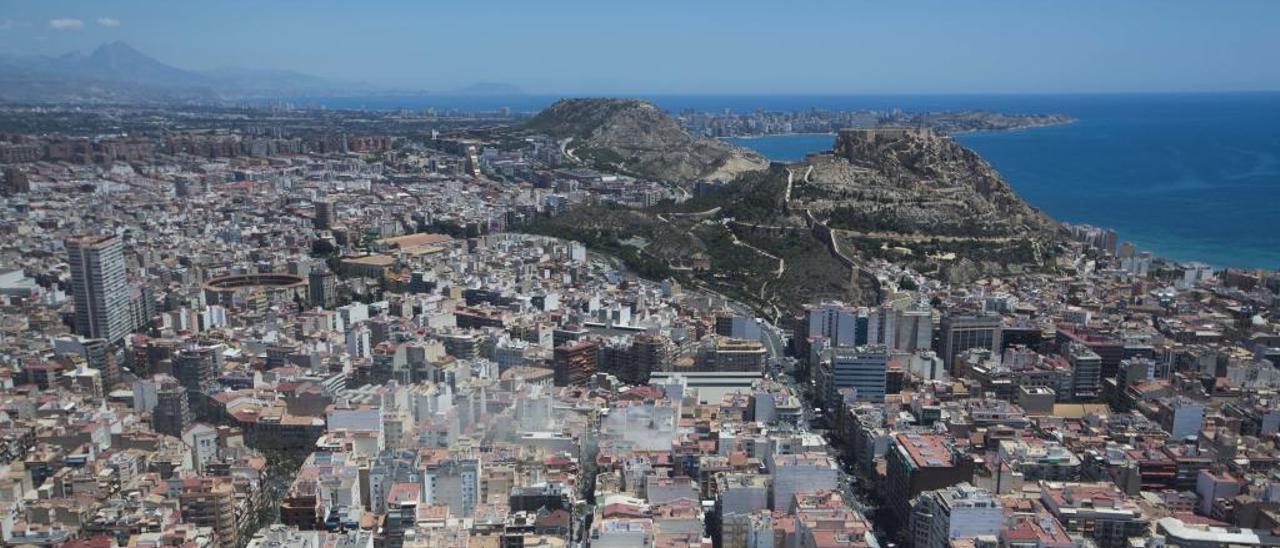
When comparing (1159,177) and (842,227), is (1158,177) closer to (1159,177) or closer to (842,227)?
(1159,177)

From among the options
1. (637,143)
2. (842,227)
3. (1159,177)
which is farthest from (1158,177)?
(842,227)

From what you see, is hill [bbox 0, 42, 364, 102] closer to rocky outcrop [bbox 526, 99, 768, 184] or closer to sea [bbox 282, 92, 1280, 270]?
rocky outcrop [bbox 526, 99, 768, 184]

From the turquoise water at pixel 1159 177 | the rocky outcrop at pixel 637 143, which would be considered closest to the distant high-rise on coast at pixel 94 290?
the rocky outcrop at pixel 637 143

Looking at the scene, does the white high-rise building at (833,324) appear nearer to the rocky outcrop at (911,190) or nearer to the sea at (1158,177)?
the rocky outcrop at (911,190)

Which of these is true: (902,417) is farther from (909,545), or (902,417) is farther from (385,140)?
(385,140)

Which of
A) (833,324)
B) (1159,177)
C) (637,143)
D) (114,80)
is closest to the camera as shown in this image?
(833,324)

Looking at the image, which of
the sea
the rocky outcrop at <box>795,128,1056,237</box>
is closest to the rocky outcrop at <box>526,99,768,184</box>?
the sea

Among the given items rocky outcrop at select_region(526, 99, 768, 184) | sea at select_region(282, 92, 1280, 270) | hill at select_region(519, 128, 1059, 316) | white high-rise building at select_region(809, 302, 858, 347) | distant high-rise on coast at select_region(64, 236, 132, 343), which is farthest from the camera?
rocky outcrop at select_region(526, 99, 768, 184)
